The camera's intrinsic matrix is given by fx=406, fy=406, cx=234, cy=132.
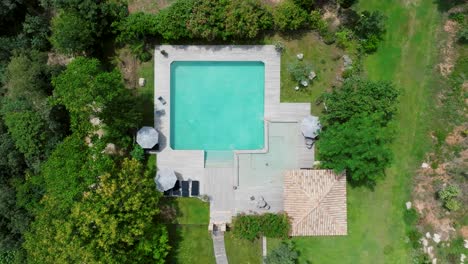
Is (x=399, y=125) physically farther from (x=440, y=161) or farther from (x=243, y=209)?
(x=243, y=209)

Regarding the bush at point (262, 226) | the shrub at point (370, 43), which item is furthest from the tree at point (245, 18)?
the bush at point (262, 226)

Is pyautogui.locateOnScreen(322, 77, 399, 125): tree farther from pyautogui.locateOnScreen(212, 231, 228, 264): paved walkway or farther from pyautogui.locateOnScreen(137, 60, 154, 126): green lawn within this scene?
pyautogui.locateOnScreen(137, 60, 154, 126): green lawn

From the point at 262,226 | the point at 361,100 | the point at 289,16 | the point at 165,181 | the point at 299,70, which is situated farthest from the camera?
the point at 299,70

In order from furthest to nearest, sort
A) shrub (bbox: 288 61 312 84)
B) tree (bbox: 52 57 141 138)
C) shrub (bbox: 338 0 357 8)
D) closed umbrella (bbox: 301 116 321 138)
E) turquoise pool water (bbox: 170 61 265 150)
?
turquoise pool water (bbox: 170 61 265 150), shrub (bbox: 288 61 312 84), shrub (bbox: 338 0 357 8), closed umbrella (bbox: 301 116 321 138), tree (bbox: 52 57 141 138)

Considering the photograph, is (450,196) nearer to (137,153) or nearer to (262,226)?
(262,226)

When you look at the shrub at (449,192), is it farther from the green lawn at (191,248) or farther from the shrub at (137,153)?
the shrub at (137,153)

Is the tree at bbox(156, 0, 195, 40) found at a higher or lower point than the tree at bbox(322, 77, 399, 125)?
higher

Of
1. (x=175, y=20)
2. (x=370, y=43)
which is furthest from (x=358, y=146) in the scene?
(x=175, y=20)

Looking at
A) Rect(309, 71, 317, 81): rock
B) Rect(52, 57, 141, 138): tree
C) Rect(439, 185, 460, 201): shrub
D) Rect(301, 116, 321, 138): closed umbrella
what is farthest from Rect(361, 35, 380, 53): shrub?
Rect(52, 57, 141, 138): tree
